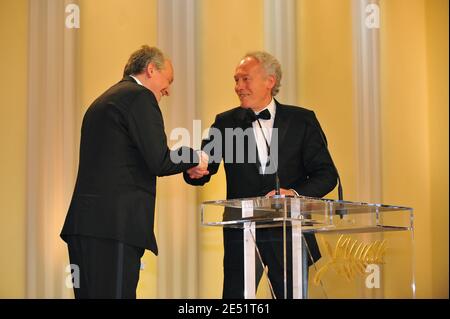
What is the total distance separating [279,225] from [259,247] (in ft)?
0.39

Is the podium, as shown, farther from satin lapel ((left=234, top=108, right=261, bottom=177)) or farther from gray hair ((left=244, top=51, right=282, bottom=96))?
gray hair ((left=244, top=51, right=282, bottom=96))

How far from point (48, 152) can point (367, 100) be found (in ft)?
6.57

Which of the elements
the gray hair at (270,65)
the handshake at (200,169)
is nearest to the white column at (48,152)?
the handshake at (200,169)

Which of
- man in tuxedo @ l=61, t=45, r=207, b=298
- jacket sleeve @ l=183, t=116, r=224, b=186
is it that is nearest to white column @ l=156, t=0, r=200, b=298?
jacket sleeve @ l=183, t=116, r=224, b=186

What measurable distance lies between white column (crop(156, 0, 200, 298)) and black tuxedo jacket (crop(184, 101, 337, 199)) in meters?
0.50

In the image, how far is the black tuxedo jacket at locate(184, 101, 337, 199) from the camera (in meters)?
4.20

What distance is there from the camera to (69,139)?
4.73 m

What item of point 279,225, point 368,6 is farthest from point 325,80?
point 279,225

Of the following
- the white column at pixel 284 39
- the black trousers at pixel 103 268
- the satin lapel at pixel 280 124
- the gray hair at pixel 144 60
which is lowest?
the black trousers at pixel 103 268

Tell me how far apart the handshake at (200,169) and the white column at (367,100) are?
1490 mm

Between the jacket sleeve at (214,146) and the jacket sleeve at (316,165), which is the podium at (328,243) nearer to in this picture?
the jacket sleeve at (316,165)

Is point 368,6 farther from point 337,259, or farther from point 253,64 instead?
point 337,259

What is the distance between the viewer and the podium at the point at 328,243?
2.81 meters

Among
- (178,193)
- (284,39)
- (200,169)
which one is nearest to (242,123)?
(200,169)
